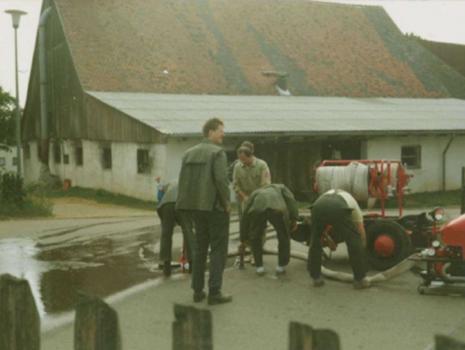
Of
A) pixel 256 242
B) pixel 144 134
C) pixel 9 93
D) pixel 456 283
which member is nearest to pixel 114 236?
pixel 256 242

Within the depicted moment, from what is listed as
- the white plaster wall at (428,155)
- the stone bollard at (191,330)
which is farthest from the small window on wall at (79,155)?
the stone bollard at (191,330)

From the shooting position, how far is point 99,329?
2.54m

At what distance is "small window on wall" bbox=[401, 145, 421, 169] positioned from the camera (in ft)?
94.8

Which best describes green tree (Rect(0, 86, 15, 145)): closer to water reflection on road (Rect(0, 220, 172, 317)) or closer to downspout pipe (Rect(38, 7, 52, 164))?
downspout pipe (Rect(38, 7, 52, 164))

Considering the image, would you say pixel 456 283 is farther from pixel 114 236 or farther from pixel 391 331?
pixel 114 236

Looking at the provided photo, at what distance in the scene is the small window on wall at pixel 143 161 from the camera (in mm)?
25158

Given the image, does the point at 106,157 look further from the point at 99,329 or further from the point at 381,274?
the point at 99,329

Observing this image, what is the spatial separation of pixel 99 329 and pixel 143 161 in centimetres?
2320

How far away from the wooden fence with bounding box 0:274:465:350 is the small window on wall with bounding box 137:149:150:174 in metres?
22.3

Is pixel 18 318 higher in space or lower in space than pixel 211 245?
higher

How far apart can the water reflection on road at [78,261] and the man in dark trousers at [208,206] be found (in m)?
1.41

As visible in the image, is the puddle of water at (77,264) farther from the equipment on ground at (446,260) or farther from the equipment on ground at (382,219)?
the equipment on ground at (446,260)

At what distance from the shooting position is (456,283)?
8.29 meters

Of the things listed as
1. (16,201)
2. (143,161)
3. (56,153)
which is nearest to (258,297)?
(16,201)
